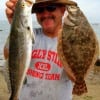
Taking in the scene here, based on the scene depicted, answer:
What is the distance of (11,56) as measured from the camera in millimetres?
4547

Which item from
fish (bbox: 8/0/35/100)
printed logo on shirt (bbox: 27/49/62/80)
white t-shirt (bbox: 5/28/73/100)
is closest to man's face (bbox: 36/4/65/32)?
white t-shirt (bbox: 5/28/73/100)

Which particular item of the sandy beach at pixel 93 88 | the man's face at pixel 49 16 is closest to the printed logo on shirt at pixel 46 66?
the man's face at pixel 49 16

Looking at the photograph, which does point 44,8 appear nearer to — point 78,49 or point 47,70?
point 47,70

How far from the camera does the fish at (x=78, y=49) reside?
4703 millimetres

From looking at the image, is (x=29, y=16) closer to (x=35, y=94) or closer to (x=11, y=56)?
(x=11, y=56)

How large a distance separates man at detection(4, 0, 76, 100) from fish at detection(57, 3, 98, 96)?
0.96m

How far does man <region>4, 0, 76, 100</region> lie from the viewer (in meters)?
5.78

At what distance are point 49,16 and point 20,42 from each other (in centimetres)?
147

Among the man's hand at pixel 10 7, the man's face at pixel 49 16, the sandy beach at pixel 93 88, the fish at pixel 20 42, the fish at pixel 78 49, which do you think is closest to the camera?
the fish at pixel 20 42

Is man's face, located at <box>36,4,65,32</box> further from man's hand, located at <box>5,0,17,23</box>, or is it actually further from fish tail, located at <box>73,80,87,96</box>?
fish tail, located at <box>73,80,87,96</box>

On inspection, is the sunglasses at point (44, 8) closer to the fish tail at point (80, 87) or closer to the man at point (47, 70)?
the man at point (47, 70)

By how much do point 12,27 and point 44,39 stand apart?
165 centimetres

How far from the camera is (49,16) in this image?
5.77 metres

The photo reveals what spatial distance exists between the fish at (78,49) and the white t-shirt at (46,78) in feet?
3.16
